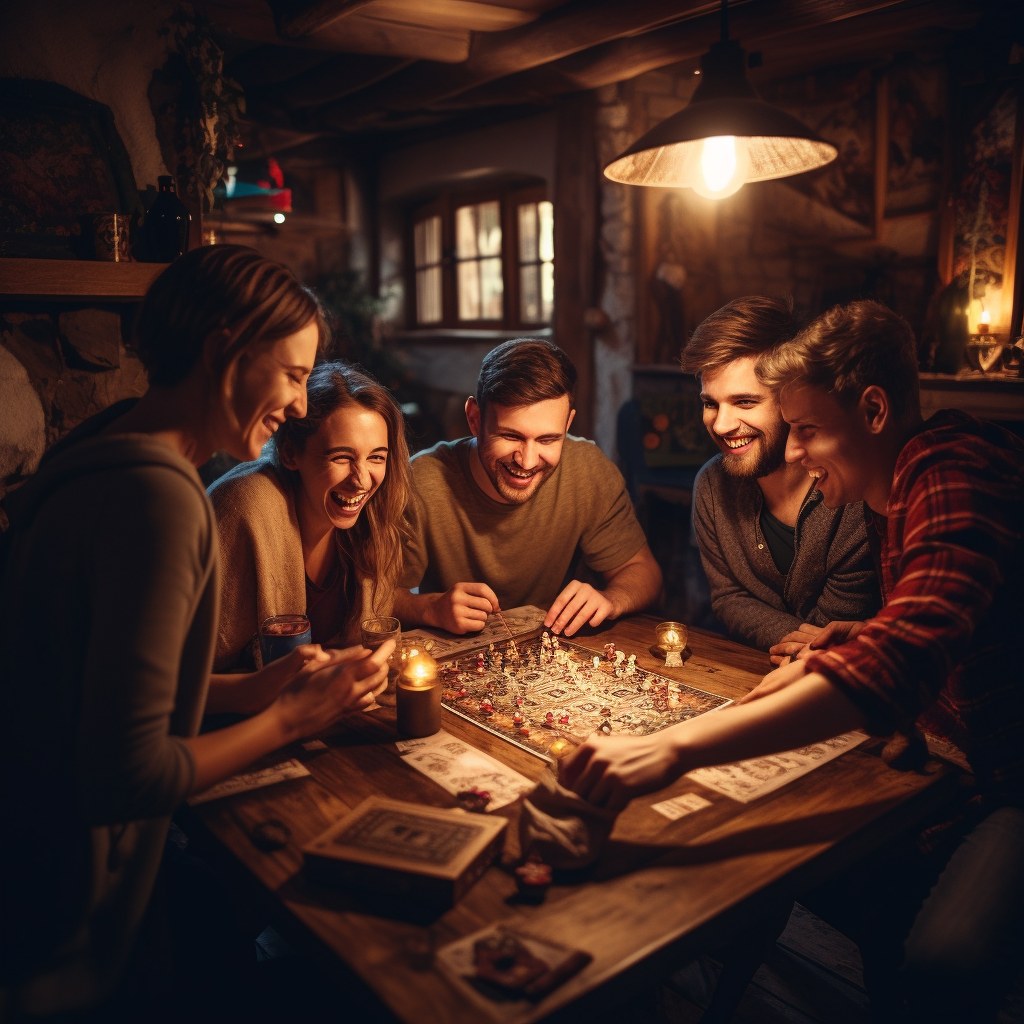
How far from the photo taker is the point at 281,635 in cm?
204

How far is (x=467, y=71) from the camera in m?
5.37

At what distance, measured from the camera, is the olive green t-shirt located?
306 centimetres

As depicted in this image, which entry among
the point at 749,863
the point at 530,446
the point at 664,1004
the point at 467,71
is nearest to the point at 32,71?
the point at 530,446

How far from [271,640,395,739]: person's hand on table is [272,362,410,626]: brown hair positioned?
0.84 m

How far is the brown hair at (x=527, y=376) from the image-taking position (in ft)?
9.18

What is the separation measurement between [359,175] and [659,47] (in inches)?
212

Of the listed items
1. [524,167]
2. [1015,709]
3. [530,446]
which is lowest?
[1015,709]

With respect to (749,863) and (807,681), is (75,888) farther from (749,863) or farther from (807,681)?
(807,681)

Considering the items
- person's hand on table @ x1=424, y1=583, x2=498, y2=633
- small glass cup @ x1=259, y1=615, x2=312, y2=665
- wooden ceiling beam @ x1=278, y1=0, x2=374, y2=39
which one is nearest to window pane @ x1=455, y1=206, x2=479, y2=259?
wooden ceiling beam @ x1=278, y1=0, x2=374, y2=39

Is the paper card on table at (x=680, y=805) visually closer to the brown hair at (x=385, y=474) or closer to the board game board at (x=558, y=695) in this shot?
the board game board at (x=558, y=695)

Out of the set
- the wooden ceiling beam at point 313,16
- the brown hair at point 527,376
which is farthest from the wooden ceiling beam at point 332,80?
the brown hair at point 527,376

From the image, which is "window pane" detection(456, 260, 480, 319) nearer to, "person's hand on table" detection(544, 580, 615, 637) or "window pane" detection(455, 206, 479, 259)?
"window pane" detection(455, 206, 479, 259)

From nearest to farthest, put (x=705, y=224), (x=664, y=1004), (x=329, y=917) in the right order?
(x=329, y=917) → (x=664, y=1004) → (x=705, y=224)

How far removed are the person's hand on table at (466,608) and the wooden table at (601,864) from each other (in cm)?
60
